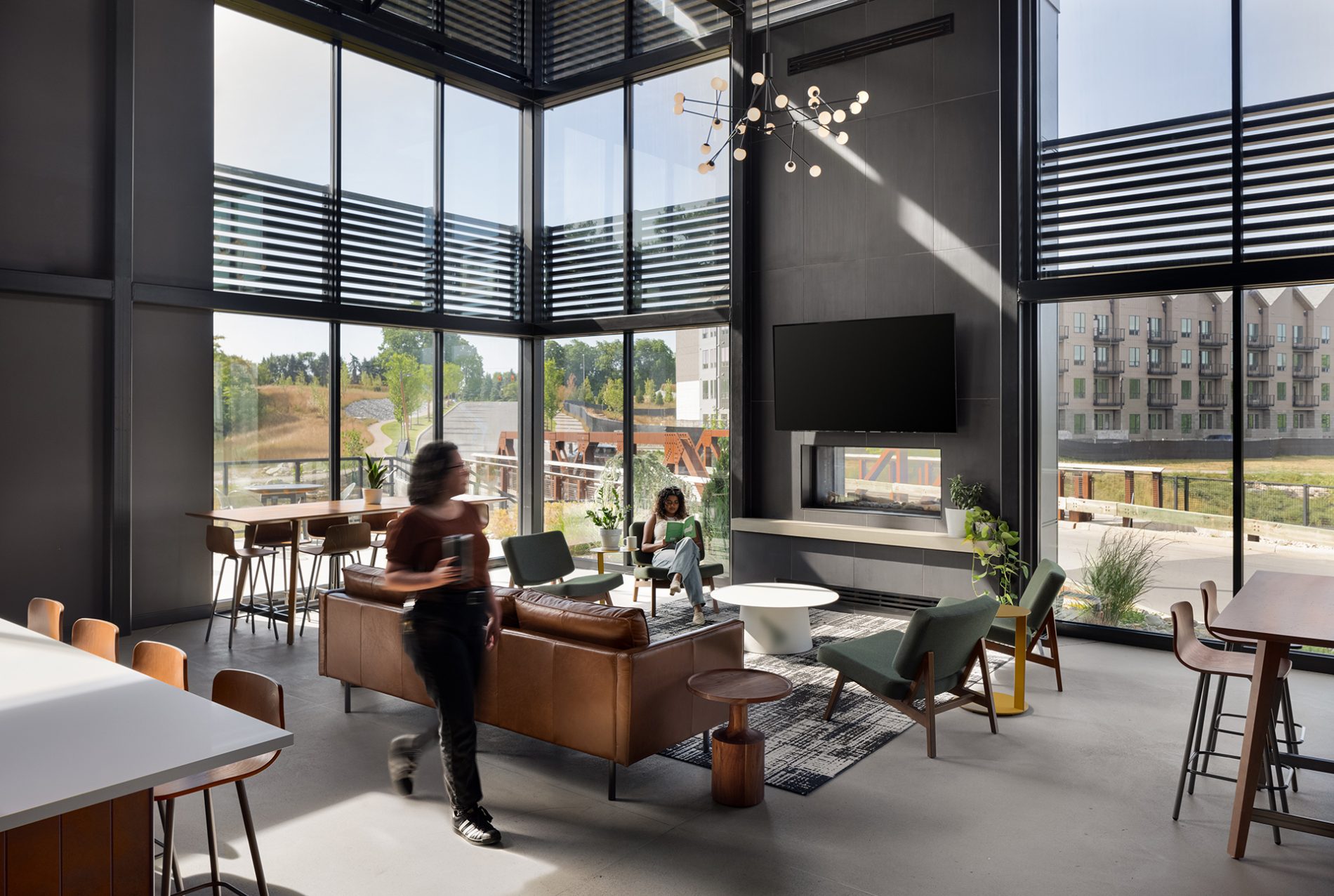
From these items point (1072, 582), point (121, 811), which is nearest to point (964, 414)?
point (1072, 582)

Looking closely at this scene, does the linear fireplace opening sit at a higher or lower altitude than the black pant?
higher

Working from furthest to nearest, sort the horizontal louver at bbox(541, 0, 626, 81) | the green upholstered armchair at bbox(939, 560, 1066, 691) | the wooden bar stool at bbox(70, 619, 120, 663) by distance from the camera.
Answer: the horizontal louver at bbox(541, 0, 626, 81), the green upholstered armchair at bbox(939, 560, 1066, 691), the wooden bar stool at bbox(70, 619, 120, 663)

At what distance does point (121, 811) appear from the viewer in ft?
7.19

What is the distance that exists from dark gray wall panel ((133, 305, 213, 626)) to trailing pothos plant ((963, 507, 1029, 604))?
6.24m

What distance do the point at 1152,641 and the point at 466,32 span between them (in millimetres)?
8571

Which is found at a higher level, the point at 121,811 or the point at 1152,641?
the point at 121,811

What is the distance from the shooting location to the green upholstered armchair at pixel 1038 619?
206 inches

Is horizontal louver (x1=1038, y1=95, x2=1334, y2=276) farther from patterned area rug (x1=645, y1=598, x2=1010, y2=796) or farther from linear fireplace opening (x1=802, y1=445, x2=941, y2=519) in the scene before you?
patterned area rug (x1=645, y1=598, x2=1010, y2=796)

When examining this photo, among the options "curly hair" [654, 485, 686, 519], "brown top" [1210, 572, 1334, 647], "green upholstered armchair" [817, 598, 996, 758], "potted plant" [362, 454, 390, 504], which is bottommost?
"green upholstered armchair" [817, 598, 996, 758]

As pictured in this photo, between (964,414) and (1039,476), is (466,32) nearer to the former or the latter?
(964,414)

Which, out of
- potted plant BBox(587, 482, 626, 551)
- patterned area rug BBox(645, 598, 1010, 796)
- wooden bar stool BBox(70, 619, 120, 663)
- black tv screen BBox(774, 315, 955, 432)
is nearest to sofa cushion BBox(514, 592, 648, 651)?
patterned area rug BBox(645, 598, 1010, 796)

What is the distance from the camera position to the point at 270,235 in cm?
780

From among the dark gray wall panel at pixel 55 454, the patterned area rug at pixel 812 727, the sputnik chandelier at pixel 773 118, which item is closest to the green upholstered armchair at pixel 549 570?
the patterned area rug at pixel 812 727

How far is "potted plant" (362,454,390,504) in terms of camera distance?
24.8 feet
